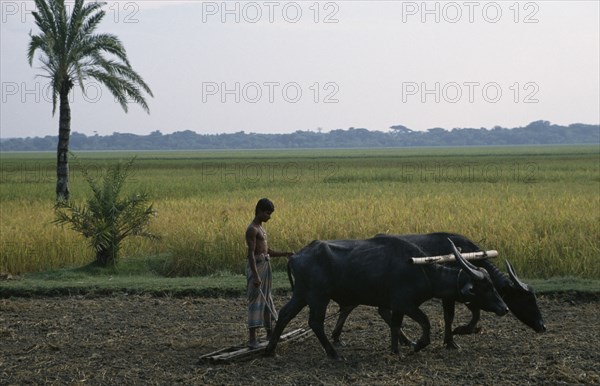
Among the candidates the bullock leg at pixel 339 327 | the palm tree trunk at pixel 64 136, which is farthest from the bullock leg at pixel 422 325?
the palm tree trunk at pixel 64 136

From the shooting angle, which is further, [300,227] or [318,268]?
[300,227]

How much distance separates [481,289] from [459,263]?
0.96 feet

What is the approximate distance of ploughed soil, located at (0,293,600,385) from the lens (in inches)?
268

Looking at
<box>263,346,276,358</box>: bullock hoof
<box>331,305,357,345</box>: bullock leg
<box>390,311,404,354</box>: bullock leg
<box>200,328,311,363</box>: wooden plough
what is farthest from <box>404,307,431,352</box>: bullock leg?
<box>200,328,311,363</box>: wooden plough

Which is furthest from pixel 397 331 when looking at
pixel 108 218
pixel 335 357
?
pixel 108 218

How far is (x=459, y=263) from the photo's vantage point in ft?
23.7

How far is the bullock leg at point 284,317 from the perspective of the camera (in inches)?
289

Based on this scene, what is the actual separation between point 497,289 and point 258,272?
2.23 metres

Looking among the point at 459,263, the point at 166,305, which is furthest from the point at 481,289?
the point at 166,305

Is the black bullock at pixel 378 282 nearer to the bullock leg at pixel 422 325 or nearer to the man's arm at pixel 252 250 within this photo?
the bullock leg at pixel 422 325

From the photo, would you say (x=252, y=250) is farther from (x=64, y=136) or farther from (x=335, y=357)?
(x=64, y=136)

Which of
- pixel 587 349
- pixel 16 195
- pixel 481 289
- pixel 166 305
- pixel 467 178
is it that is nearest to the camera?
pixel 481 289

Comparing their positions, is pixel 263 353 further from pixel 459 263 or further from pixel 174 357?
pixel 459 263

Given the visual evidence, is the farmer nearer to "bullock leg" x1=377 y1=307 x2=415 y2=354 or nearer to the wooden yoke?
"bullock leg" x1=377 y1=307 x2=415 y2=354
